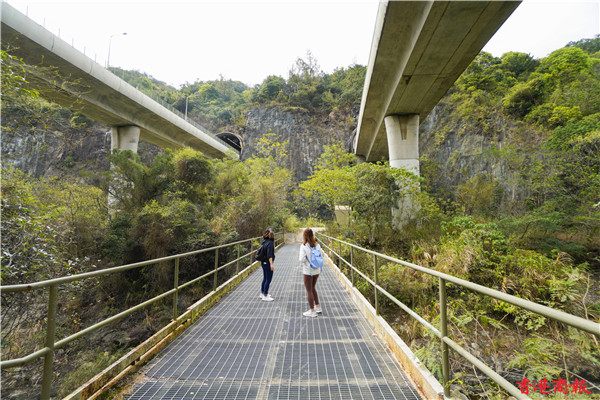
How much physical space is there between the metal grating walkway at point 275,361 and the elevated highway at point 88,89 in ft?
21.7

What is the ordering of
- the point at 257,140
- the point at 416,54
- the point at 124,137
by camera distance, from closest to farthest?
the point at 416,54 < the point at 124,137 < the point at 257,140

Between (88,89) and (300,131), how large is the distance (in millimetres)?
24345

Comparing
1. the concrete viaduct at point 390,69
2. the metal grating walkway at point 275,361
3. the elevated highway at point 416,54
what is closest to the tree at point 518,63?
the concrete viaduct at point 390,69

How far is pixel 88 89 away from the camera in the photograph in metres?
13.5

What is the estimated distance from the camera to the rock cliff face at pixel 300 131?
1307 inches

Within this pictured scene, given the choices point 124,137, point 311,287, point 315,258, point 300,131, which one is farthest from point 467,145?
point 124,137

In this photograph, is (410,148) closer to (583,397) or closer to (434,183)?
(434,183)

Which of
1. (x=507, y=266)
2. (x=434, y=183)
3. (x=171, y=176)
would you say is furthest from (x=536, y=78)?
(x=171, y=176)

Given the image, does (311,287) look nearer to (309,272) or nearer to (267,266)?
(309,272)

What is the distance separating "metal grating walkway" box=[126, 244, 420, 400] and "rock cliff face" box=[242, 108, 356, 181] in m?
28.7

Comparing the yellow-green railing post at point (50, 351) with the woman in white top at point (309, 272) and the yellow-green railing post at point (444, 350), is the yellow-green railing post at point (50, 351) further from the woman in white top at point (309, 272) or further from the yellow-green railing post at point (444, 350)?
the woman in white top at point (309, 272)

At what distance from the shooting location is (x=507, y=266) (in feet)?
21.5

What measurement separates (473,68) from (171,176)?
28582 millimetres

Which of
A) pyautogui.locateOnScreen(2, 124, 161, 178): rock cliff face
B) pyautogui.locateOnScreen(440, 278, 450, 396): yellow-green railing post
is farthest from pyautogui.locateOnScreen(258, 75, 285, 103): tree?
pyautogui.locateOnScreen(440, 278, 450, 396): yellow-green railing post
